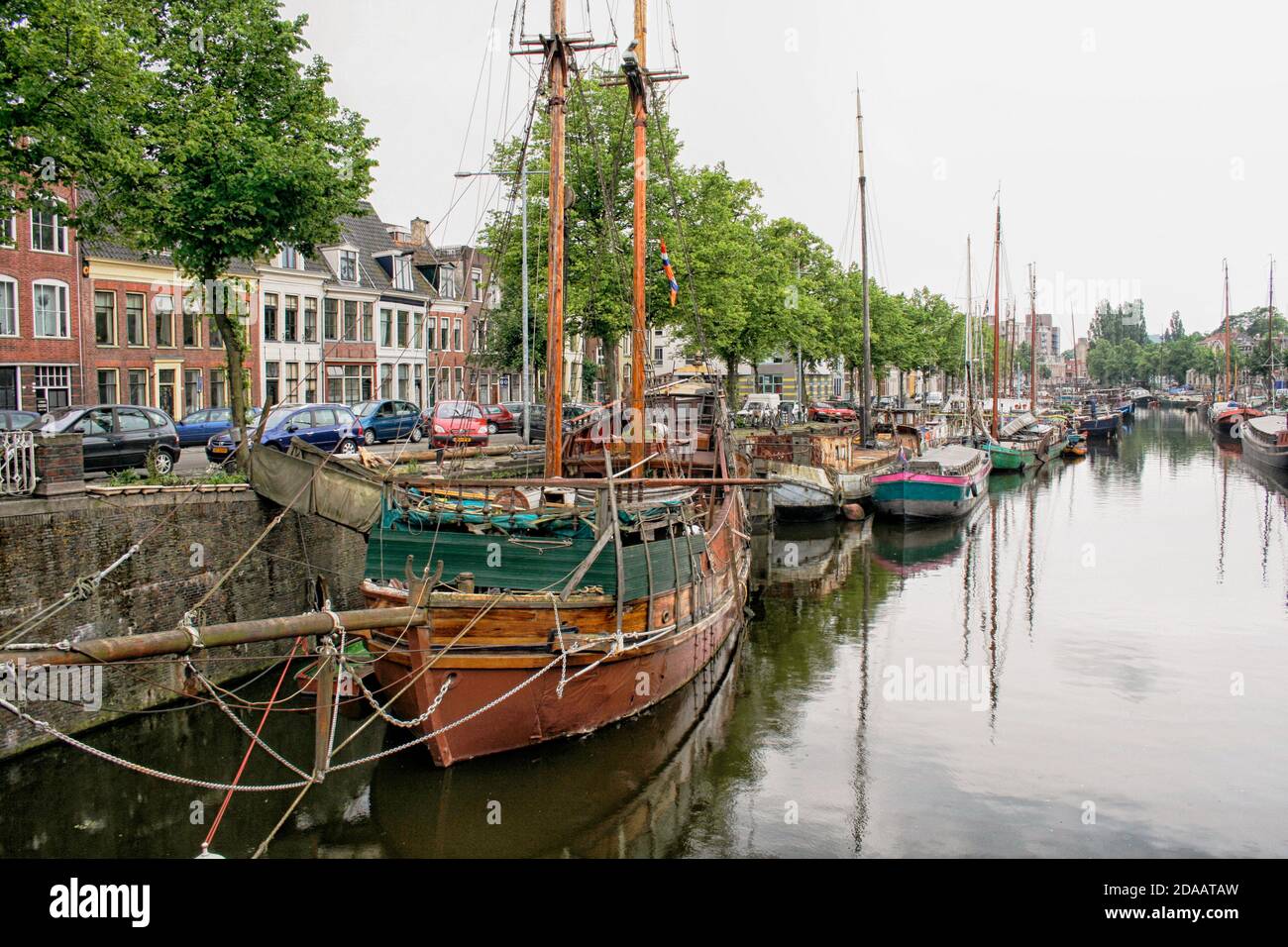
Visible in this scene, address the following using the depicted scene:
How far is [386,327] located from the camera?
53.4 m

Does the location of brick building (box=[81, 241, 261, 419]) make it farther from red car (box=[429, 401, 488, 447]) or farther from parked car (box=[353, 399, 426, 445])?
red car (box=[429, 401, 488, 447])

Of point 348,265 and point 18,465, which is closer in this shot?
point 18,465

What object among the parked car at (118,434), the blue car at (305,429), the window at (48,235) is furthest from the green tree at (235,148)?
the window at (48,235)

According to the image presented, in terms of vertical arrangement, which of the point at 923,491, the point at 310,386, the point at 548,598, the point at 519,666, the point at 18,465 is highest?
the point at 310,386

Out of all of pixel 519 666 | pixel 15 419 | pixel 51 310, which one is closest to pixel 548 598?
pixel 519 666

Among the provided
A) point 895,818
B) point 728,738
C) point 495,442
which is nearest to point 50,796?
point 728,738

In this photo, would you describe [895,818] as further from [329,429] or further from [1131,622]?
[329,429]

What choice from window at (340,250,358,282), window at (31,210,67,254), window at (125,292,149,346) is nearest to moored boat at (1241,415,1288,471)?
window at (340,250,358,282)

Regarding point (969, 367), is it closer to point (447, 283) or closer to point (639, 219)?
point (447, 283)

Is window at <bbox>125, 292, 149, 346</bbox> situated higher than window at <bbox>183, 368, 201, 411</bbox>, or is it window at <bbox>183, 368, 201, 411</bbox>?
window at <bbox>125, 292, 149, 346</bbox>

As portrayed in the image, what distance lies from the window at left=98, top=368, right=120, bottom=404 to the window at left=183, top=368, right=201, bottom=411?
11.9ft

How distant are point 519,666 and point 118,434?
41.1ft

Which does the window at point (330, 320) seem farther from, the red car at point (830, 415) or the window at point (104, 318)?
the red car at point (830, 415)

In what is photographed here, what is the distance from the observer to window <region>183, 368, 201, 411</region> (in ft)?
140
